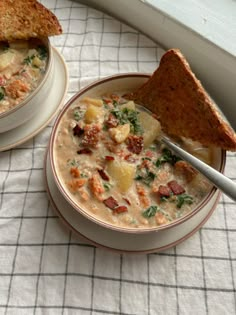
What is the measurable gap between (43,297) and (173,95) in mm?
792

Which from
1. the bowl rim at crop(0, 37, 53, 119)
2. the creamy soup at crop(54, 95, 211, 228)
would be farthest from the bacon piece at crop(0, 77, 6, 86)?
the creamy soup at crop(54, 95, 211, 228)

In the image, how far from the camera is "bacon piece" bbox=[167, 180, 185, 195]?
4.24 feet

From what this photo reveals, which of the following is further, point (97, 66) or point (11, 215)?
point (97, 66)

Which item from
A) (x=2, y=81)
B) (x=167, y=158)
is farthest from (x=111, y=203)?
(x=2, y=81)

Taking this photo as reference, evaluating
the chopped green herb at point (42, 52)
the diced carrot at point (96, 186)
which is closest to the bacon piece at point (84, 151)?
the diced carrot at point (96, 186)

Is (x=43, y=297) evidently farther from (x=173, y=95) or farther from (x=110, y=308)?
(x=173, y=95)

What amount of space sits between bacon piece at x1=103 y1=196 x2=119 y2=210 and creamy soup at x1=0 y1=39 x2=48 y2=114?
1.73 ft

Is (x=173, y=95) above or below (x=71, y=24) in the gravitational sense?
above

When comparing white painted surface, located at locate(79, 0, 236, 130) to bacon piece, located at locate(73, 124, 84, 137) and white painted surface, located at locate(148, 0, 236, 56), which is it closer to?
white painted surface, located at locate(148, 0, 236, 56)

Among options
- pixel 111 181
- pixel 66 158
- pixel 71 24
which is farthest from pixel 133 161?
pixel 71 24

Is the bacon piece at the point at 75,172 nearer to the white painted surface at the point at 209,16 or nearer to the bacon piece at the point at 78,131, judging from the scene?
the bacon piece at the point at 78,131

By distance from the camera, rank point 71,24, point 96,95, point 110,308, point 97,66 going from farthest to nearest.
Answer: point 71,24
point 97,66
point 96,95
point 110,308

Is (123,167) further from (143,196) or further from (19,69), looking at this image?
(19,69)

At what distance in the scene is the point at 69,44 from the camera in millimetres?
1889
